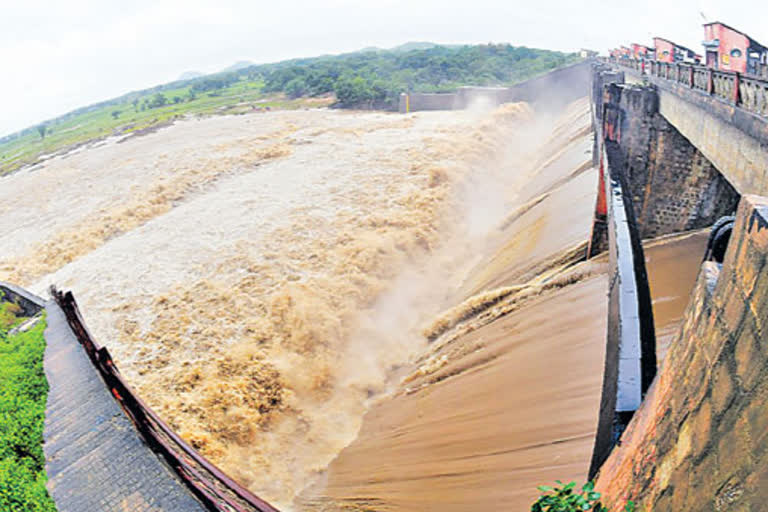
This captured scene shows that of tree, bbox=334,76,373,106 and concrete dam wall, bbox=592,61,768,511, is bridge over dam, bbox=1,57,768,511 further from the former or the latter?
tree, bbox=334,76,373,106

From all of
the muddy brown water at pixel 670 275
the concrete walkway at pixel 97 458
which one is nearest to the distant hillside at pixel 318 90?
the muddy brown water at pixel 670 275

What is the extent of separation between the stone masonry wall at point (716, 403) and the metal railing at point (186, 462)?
9.39 feet

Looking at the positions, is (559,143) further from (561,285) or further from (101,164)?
(101,164)

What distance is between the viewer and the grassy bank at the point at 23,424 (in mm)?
4043

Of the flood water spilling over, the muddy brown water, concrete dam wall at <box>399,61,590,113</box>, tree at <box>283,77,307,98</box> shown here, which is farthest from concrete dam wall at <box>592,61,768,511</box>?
tree at <box>283,77,307,98</box>

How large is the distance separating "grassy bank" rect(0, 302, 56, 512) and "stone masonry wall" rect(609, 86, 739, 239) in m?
10.0

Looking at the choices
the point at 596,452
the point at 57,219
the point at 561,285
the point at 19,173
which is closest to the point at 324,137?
the point at 57,219

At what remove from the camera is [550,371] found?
227 inches

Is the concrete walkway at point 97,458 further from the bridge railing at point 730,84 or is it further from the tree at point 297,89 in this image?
the tree at point 297,89

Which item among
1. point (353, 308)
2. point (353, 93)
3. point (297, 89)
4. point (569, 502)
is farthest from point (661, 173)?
point (297, 89)

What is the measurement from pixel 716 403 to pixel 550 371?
4.03m

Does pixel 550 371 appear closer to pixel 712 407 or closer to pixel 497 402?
pixel 497 402

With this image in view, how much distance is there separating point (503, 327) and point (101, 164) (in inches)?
872

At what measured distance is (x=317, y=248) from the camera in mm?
12344
